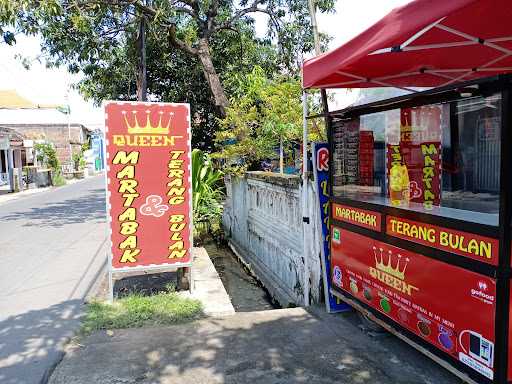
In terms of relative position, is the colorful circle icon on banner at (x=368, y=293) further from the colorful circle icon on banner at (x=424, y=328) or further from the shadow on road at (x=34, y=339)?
the shadow on road at (x=34, y=339)

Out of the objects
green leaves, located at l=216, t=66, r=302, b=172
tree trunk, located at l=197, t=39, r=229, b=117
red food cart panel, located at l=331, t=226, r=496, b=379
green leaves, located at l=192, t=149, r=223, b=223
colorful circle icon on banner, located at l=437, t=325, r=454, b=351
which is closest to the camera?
red food cart panel, located at l=331, t=226, r=496, b=379

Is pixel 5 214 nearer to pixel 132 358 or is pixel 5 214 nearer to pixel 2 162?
pixel 132 358

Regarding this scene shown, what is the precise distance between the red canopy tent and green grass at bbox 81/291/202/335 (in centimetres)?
254

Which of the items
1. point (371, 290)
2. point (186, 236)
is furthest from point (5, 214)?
point (371, 290)

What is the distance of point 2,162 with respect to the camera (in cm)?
3100

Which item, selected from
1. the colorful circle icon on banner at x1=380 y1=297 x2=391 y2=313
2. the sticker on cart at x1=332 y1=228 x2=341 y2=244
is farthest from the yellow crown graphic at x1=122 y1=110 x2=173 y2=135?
the colorful circle icon on banner at x1=380 y1=297 x2=391 y2=313

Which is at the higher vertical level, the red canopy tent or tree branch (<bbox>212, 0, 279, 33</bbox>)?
tree branch (<bbox>212, 0, 279, 33</bbox>)

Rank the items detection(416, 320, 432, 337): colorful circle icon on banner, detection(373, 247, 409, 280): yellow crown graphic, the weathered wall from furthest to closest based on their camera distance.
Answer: the weathered wall < detection(373, 247, 409, 280): yellow crown graphic < detection(416, 320, 432, 337): colorful circle icon on banner

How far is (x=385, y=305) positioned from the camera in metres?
3.47

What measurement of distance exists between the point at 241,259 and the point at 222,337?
12.6 ft

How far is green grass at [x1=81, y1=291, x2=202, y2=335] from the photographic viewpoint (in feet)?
14.1

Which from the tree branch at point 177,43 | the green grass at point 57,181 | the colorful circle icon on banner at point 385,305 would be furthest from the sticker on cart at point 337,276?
the green grass at point 57,181

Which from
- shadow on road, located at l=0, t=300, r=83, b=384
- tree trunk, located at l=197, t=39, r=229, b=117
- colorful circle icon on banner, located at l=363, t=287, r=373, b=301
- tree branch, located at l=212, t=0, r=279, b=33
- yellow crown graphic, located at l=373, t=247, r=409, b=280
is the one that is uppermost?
tree branch, located at l=212, t=0, r=279, b=33

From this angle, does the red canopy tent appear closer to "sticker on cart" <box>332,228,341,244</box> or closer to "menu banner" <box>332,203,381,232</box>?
"menu banner" <box>332,203,381,232</box>
